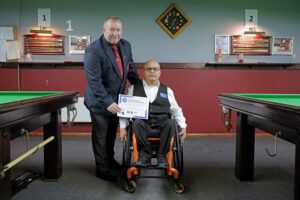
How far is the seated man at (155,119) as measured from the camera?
1.97 meters

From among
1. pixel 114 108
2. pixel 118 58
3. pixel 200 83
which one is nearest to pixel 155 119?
pixel 114 108

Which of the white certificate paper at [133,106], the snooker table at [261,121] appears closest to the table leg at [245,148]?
the snooker table at [261,121]

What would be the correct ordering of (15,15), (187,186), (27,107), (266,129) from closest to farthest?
(27,107), (266,129), (187,186), (15,15)

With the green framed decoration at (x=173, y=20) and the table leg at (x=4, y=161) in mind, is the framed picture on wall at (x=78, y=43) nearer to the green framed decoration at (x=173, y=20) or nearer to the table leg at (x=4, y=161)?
the green framed decoration at (x=173, y=20)

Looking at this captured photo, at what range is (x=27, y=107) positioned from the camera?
61.0 inches

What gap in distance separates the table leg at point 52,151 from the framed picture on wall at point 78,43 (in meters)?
1.96

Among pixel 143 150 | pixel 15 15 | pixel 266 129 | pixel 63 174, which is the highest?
pixel 15 15

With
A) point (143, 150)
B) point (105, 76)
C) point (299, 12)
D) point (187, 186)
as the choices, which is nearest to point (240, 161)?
point (187, 186)

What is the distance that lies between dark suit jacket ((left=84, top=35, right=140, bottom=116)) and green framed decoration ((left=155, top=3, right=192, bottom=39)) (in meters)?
1.84

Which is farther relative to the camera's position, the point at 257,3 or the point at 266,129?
the point at 257,3

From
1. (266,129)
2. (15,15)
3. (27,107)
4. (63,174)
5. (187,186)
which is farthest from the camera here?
(15,15)

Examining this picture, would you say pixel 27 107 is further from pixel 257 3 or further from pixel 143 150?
pixel 257 3

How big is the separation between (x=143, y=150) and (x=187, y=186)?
575 mm

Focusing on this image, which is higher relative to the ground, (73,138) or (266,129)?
(266,129)
